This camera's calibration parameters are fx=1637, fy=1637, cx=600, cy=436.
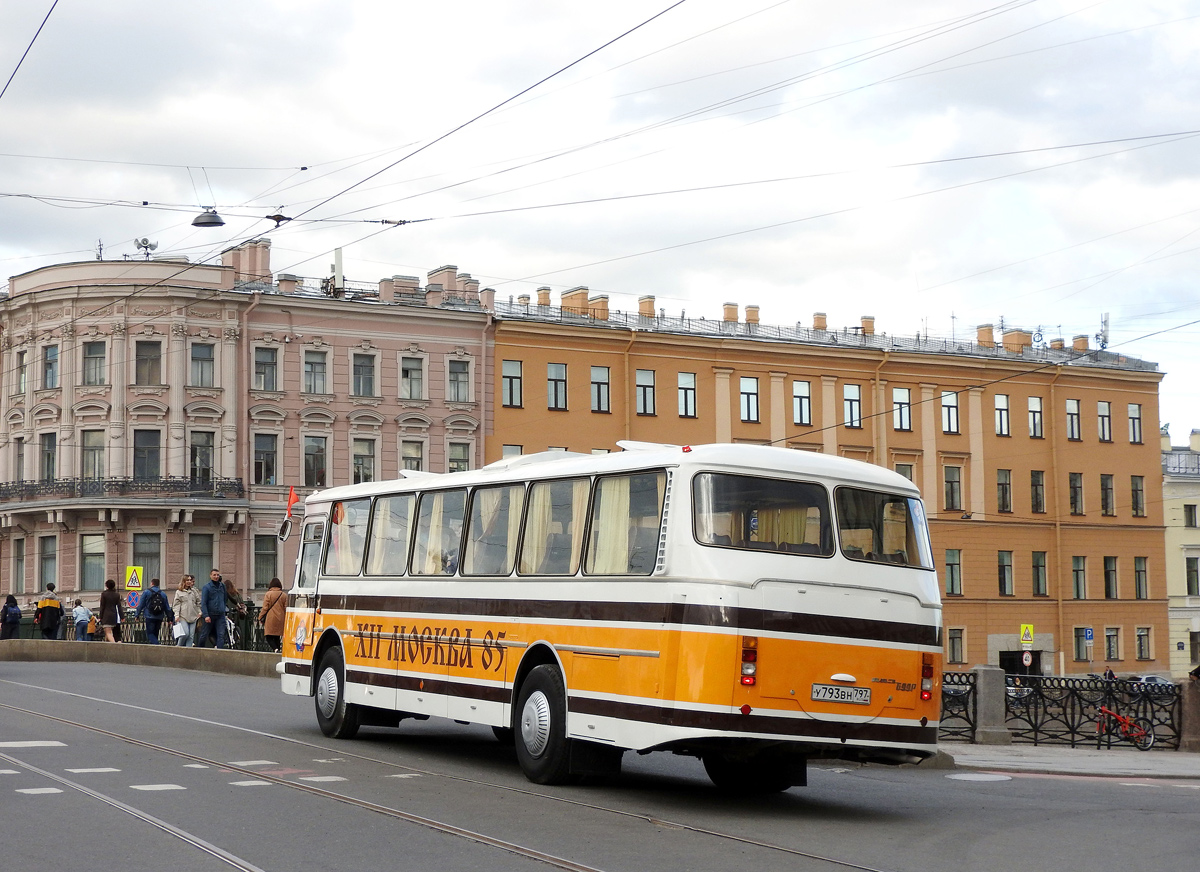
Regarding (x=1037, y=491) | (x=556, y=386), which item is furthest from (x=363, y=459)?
(x=1037, y=491)

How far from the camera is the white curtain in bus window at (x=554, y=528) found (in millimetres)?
13469

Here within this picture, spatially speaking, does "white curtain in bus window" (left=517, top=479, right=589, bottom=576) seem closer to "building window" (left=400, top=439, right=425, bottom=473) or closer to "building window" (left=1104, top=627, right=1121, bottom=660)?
"building window" (left=400, top=439, right=425, bottom=473)

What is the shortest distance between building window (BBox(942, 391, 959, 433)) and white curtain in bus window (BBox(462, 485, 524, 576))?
53.1 meters

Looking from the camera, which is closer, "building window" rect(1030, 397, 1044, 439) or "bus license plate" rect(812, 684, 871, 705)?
"bus license plate" rect(812, 684, 871, 705)

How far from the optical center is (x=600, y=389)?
59.9 meters

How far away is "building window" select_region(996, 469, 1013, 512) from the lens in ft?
220

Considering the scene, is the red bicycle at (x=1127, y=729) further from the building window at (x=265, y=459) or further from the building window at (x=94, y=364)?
the building window at (x=94, y=364)

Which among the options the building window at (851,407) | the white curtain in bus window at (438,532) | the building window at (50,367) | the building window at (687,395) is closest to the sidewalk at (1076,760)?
the white curtain in bus window at (438,532)

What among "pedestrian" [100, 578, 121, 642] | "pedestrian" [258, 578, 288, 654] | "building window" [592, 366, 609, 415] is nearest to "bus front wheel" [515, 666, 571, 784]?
"pedestrian" [258, 578, 288, 654]

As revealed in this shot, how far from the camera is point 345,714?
17.1 meters

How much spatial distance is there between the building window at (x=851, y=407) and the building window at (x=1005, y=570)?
27.6ft

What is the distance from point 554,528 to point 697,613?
2.22m

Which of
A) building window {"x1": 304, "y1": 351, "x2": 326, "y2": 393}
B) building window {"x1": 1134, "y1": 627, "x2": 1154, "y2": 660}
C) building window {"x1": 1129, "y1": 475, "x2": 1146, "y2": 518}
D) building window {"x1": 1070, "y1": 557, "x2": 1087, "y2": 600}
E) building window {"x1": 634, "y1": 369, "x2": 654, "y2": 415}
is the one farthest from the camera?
building window {"x1": 1129, "y1": 475, "x2": 1146, "y2": 518}

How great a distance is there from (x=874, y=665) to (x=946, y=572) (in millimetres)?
53800
